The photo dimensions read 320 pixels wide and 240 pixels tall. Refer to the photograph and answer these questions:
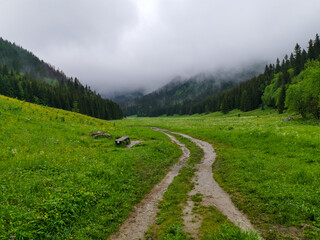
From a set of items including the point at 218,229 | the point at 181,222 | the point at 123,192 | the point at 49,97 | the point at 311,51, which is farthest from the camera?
the point at 49,97

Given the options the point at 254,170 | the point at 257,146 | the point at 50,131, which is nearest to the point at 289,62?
the point at 257,146

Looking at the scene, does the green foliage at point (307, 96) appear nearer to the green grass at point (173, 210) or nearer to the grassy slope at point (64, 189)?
the green grass at point (173, 210)

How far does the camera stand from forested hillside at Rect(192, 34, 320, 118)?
4126 centimetres

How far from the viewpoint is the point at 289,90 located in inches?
1790

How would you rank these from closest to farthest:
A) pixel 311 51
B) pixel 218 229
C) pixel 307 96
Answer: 1. pixel 218 229
2. pixel 307 96
3. pixel 311 51

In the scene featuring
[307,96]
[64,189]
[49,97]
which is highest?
[49,97]

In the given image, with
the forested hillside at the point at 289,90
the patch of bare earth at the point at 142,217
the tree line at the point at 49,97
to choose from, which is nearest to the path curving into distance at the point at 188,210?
the patch of bare earth at the point at 142,217

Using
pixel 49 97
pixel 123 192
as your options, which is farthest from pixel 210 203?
pixel 49 97

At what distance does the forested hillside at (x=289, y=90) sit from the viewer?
135 feet

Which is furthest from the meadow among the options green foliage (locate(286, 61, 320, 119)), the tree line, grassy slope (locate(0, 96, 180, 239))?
the tree line

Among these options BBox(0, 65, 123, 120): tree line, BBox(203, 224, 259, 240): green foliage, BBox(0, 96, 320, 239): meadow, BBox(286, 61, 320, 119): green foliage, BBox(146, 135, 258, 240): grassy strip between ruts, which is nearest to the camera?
BBox(203, 224, 259, 240): green foliage

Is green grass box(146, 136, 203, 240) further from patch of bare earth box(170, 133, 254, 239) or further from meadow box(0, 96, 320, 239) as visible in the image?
patch of bare earth box(170, 133, 254, 239)

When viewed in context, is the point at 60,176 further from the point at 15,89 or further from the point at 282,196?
the point at 15,89

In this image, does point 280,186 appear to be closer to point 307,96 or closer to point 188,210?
point 188,210
